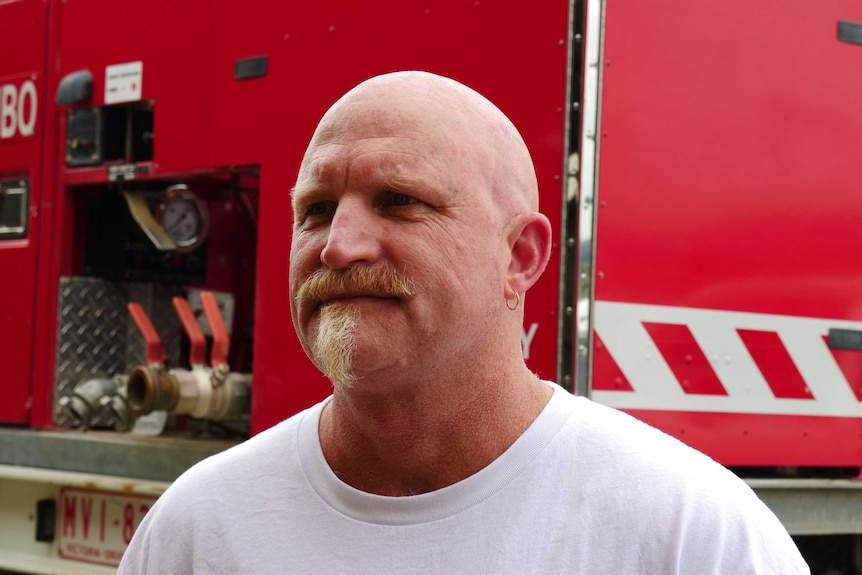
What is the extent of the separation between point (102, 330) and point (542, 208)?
6.28ft

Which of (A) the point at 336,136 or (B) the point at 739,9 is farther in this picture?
(B) the point at 739,9

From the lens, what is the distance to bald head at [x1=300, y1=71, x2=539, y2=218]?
131 cm

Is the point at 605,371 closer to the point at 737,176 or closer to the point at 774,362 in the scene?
the point at 774,362

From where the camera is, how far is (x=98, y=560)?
3613 millimetres

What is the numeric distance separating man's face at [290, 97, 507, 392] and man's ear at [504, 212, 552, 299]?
44 mm

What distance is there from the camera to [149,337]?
11.8 ft

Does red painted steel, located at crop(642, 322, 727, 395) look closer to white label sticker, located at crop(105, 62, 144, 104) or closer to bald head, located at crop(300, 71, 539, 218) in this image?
bald head, located at crop(300, 71, 539, 218)

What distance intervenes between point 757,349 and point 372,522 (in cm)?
187

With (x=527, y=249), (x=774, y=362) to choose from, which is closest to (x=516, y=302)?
(x=527, y=249)

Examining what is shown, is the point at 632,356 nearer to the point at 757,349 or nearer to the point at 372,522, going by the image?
the point at 757,349

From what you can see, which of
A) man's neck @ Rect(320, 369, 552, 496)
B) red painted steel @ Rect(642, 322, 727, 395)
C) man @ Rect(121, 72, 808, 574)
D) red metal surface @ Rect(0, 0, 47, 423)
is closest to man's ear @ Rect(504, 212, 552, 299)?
man @ Rect(121, 72, 808, 574)

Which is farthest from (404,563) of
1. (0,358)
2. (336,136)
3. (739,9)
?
(0,358)

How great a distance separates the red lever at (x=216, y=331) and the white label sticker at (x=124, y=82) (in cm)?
73

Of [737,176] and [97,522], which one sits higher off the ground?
[737,176]
